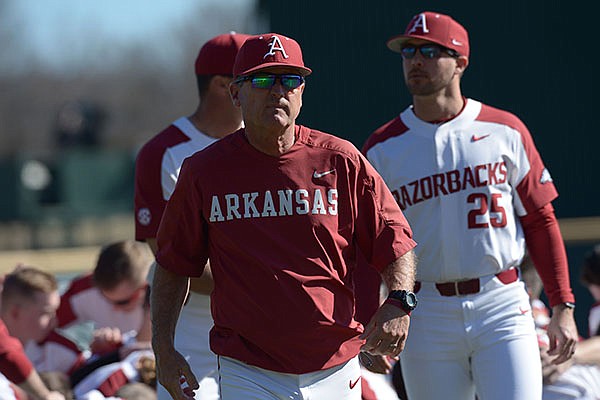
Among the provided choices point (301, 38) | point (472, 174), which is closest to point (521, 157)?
point (472, 174)

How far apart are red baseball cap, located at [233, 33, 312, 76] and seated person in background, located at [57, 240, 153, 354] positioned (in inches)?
105

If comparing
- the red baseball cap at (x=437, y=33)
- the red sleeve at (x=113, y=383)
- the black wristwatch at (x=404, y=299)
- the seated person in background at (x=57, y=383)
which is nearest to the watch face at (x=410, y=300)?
the black wristwatch at (x=404, y=299)

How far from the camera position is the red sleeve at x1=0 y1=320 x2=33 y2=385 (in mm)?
5484

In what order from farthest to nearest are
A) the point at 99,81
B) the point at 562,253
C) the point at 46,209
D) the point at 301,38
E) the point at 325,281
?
the point at 99,81 → the point at 46,209 → the point at 301,38 → the point at 562,253 → the point at 325,281

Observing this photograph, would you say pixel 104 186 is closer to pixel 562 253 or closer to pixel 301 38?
pixel 301 38

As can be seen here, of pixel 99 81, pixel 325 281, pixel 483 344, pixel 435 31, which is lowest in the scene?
pixel 99 81

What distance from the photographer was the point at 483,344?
17.0ft

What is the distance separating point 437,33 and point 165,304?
74.9 inches

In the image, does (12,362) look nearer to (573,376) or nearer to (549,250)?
(549,250)

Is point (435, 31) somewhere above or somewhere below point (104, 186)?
above

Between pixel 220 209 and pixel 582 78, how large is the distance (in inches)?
312

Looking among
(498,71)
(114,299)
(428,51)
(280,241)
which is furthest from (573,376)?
(498,71)

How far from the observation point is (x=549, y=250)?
542 centimetres

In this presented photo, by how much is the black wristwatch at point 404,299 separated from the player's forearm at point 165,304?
76 centimetres
